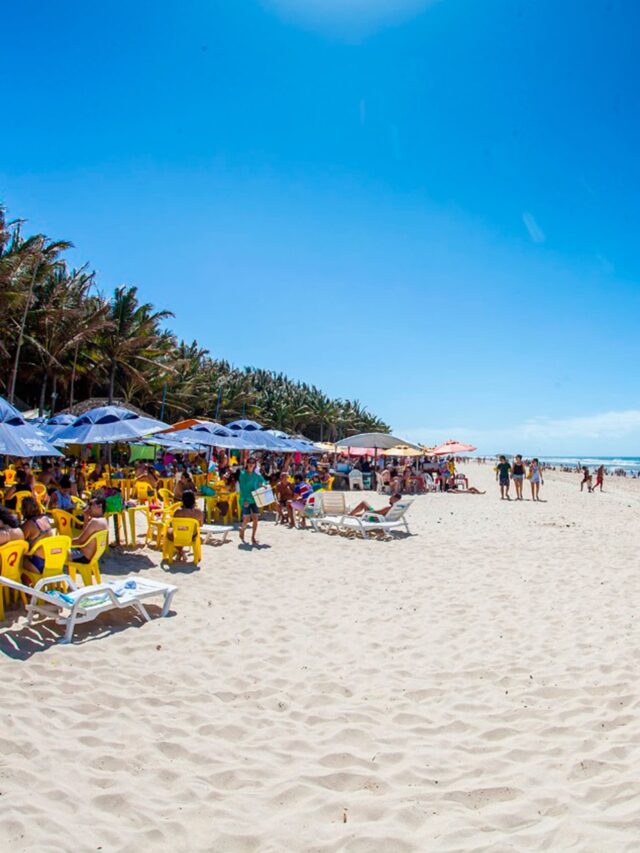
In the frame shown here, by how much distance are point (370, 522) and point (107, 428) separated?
5320 millimetres

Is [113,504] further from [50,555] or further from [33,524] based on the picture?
[50,555]

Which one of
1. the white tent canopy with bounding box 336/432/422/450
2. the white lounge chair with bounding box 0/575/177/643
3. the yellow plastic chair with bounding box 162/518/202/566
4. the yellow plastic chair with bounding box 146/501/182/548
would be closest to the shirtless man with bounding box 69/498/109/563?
the white lounge chair with bounding box 0/575/177/643

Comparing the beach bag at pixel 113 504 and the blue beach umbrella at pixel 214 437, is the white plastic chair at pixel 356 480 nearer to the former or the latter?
the blue beach umbrella at pixel 214 437

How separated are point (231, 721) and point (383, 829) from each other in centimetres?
133

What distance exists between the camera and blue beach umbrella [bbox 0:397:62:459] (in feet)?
22.3

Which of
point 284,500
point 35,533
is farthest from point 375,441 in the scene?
point 35,533

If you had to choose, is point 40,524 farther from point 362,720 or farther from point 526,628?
point 526,628

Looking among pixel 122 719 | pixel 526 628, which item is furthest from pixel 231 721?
pixel 526 628

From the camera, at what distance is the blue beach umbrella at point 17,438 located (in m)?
6.79

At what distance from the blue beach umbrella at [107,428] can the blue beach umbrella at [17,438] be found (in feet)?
2.37

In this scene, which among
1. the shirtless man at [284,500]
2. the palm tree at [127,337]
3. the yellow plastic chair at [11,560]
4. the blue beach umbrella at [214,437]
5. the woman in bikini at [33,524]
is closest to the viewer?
the yellow plastic chair at [11,560]

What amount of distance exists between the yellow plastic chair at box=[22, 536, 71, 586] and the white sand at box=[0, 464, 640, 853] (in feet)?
1.49

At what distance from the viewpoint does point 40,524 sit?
5.40 meters

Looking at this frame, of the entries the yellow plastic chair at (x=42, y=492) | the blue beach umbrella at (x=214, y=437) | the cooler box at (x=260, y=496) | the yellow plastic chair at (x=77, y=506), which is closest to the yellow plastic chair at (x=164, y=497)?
the yellow plastic chair at (x=77, y=506)
